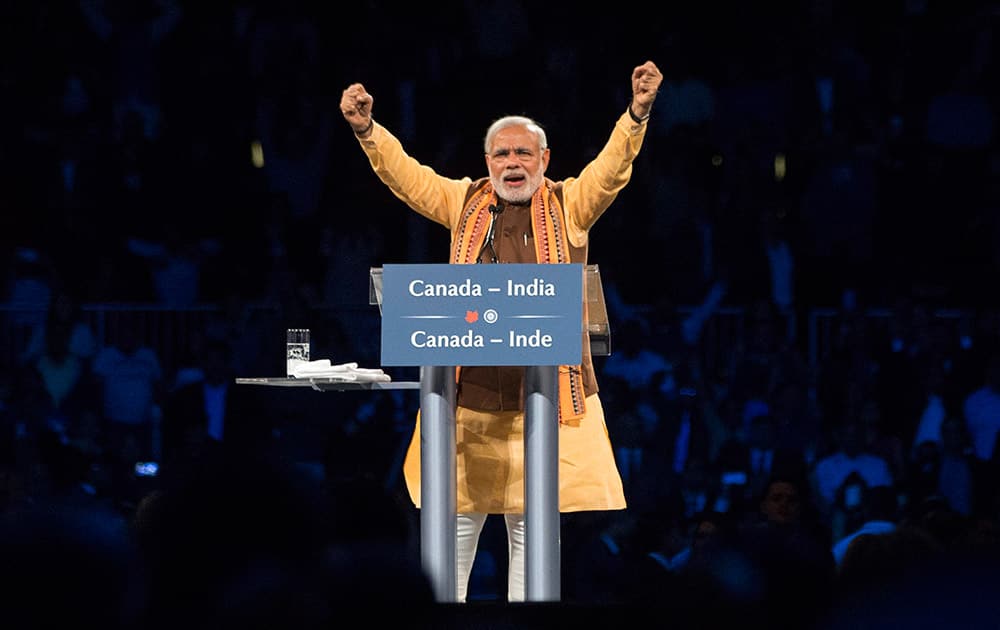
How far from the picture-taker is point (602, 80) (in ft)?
29.7

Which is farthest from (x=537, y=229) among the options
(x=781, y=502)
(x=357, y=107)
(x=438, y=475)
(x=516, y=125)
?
(x=781, y=502)

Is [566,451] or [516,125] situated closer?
[566,451]

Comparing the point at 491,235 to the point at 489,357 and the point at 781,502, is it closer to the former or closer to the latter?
the point at 489,357

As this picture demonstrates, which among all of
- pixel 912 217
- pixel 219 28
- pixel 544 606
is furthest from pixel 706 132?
pixel 544 606

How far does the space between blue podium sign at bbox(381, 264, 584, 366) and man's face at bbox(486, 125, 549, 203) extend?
0.81 metres

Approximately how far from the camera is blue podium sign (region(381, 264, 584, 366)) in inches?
161

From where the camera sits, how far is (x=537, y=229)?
4879mm

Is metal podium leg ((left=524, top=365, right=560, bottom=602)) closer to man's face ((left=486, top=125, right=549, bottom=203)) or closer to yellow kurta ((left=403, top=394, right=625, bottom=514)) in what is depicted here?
yellow kurta ((left=403, top=394, right=625, bottom=514))

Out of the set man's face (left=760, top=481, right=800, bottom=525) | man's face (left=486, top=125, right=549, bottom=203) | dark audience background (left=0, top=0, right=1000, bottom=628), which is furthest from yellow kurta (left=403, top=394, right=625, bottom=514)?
man's face (left=760, top=481, right=800, bottom=525)

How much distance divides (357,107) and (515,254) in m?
0.67

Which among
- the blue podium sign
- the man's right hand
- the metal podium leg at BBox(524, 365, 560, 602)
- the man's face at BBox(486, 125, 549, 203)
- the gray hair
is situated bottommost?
the metal podium leg at BBox(524, 365, 560, 602)

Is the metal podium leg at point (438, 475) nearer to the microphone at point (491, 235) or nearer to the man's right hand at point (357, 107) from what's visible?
the microphone at point (491, 235)

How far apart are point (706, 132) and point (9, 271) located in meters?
3.94

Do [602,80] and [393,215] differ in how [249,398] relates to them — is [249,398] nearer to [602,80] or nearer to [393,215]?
[393,215]
